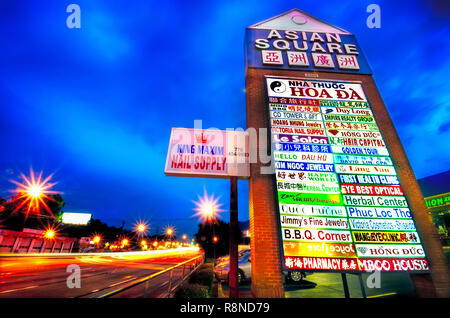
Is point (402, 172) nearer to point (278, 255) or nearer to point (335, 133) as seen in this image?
point (335, 133)

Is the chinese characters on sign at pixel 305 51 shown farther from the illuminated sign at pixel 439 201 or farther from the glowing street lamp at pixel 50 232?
the glowing street lamp at pixel 50 232

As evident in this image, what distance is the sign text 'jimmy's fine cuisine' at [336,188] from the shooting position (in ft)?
15.2

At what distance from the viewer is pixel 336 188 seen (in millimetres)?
5215

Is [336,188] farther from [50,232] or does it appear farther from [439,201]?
[50,232]

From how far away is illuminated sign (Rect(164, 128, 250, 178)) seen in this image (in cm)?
587

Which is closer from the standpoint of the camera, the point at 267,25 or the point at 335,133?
the point at 335,133

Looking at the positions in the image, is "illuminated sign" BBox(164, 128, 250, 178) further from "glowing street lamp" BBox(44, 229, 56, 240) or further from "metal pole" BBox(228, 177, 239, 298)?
"glowing street lamp" BBox(44, 229, 56, 240)

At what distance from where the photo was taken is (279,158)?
5535 millimetres

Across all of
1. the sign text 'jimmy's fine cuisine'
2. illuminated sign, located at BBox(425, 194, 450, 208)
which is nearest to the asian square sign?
the sign text 'jimmy's fine cuisine'

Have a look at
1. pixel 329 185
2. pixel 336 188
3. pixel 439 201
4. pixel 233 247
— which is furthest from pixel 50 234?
pixel 439 201

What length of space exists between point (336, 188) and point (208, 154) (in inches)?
160

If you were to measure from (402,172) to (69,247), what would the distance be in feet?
209
